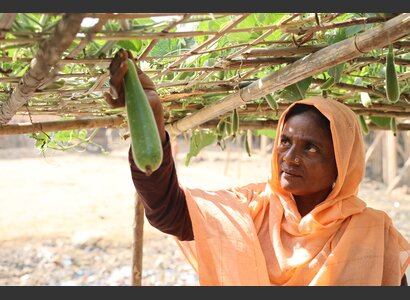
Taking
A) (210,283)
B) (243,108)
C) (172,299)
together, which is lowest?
(210,283)

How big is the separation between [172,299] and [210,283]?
912 mm

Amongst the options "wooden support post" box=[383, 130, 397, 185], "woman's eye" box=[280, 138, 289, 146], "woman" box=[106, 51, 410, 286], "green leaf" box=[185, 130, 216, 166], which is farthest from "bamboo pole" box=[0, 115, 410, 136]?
"wooden support post" box=[383, 130, 397, 185]

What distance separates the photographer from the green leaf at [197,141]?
10.5 ft

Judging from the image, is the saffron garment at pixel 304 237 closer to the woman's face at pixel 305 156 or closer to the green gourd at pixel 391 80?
the woman's face at pixel 305 156

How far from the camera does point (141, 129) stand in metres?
0.98

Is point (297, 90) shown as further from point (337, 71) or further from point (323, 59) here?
point (323, 59)

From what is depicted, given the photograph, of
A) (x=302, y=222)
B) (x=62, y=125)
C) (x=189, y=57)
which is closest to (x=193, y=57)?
(x=189, y=57)

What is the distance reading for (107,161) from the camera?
14.7 metres

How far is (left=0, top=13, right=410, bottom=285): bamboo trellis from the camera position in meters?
1.00

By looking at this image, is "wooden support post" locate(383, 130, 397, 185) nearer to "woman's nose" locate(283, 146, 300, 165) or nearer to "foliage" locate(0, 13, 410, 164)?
"foliage" locate(0, 13, 410, 164)

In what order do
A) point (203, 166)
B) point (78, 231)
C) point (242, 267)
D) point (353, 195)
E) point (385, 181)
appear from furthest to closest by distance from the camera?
point (203, 166) < point (385, 181) < point (78, 231) < point (353, 195) < point (242, 267)

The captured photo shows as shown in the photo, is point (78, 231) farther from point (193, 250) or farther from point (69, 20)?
point (69, 20)

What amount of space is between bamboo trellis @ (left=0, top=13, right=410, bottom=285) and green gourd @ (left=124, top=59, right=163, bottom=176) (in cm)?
9

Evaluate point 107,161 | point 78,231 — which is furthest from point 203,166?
point 78,231
